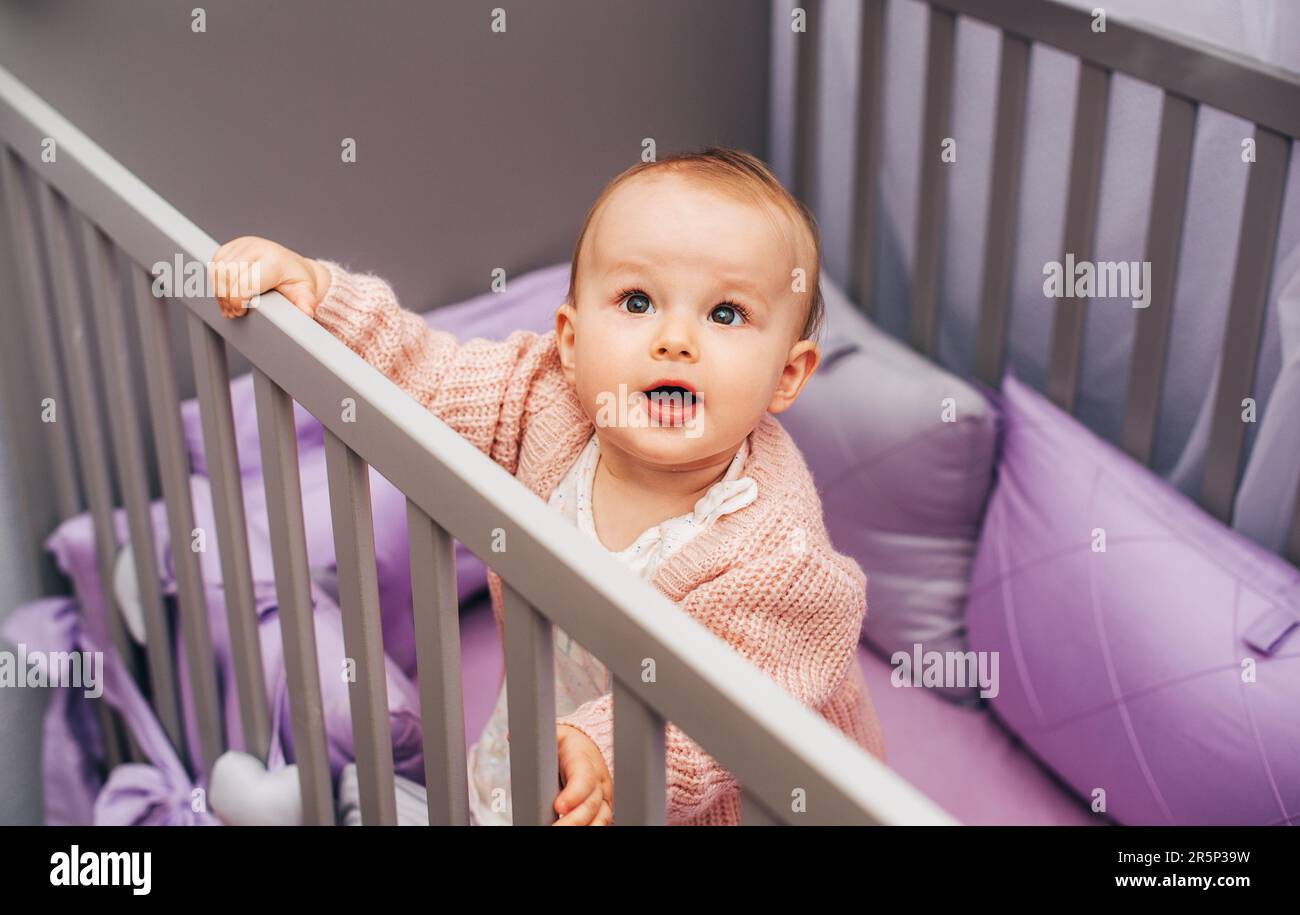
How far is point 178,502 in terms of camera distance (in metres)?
1.11

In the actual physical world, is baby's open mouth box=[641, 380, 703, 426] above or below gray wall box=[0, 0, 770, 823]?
below

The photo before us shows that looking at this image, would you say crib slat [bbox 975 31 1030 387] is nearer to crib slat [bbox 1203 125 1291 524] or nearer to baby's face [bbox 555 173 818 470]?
crib slat [bbox 1203 125 1291 524]

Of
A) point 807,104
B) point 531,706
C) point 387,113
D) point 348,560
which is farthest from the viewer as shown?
point 807,104

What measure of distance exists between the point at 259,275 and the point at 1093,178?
2.95ft

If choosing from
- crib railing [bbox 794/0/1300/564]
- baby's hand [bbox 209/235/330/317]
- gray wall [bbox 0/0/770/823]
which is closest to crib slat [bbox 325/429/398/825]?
baby's hand [bbox 209/235/330/317]

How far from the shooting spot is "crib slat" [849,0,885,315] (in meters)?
1.69

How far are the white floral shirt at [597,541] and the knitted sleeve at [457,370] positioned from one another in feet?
0.22

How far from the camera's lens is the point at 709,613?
0.89 m

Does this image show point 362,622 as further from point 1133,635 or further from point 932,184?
point 932,184

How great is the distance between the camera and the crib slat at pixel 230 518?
0.98 m

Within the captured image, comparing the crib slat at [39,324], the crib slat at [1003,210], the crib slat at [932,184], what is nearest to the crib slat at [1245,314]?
the crib slat at [1003,210]

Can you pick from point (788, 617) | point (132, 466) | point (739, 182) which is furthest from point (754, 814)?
point (132, 466)

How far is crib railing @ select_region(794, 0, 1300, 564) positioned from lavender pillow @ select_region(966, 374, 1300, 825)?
0.27ft
